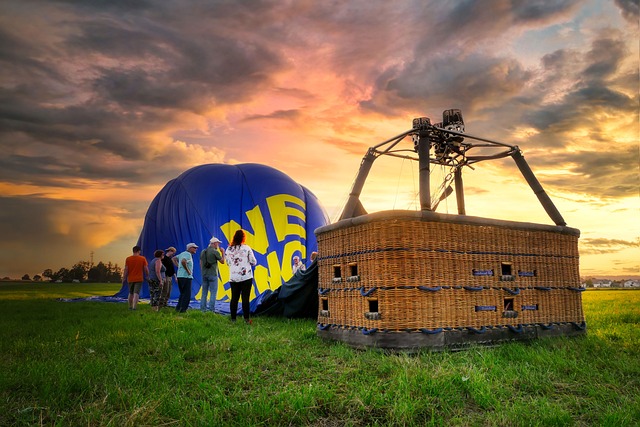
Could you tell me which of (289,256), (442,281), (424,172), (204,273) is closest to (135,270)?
(204,273)

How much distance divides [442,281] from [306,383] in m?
2.27

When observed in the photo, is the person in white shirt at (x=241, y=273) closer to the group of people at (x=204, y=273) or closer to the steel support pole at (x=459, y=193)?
the group of people at (x=204, y=273)

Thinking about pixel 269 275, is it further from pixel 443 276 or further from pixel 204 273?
pixel 443 276

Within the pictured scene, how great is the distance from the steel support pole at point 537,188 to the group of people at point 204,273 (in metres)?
5.31

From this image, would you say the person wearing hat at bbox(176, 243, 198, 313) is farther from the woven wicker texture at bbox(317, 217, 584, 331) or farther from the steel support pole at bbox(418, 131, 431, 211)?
the steel support pole at bbox(418, 131, 431, 211)

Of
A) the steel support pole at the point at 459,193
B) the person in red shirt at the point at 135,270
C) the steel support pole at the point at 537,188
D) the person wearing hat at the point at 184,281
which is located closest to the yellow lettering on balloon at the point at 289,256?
the person wearing hat at the point at 184,281

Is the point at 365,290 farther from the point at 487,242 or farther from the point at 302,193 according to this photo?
the point at 302,193

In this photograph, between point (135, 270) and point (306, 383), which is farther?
point (135, 270)

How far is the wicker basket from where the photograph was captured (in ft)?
19.4

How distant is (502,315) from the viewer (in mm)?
6602

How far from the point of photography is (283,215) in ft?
55.0

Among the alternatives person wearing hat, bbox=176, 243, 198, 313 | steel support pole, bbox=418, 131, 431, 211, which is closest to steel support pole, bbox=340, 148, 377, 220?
steel support pole, bbox=418, 131, 431, 211

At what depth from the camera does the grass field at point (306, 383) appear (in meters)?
3.74

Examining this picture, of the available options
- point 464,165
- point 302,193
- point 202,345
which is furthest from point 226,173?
Answer: point 202,345
